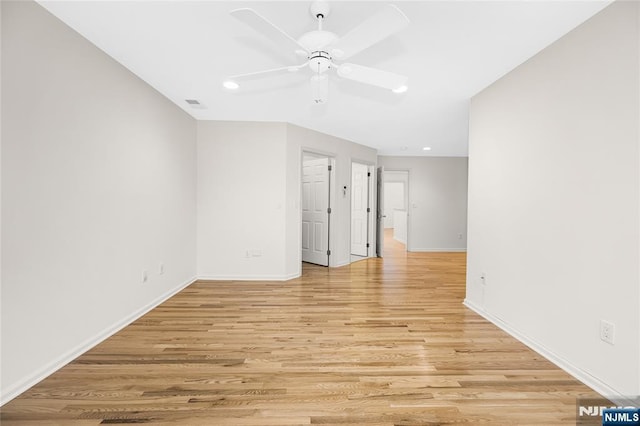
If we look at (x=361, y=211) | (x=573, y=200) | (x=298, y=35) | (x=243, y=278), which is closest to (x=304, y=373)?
(x=573, y=200)

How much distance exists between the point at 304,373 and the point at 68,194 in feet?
7.09

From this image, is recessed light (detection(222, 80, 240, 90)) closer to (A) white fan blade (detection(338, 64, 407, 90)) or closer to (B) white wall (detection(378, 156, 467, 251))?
(A) white fan blade (detection(338, 64, 407, 90))

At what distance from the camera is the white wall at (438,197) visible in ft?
24.7

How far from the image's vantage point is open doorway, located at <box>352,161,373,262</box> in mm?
6469

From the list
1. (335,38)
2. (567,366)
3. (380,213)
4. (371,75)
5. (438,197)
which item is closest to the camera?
(335,38)

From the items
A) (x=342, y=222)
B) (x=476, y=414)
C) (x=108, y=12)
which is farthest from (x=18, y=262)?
(x=342, y=222)

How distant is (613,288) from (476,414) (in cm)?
116

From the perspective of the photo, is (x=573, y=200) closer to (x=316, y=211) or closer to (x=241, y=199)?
(x=241, y=199)

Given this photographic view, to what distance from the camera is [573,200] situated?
202 centimetres

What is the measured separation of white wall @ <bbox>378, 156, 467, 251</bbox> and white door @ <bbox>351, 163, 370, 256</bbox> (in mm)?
1321

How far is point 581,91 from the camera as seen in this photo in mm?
1974

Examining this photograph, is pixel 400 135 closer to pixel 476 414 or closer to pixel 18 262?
pixel 476 414

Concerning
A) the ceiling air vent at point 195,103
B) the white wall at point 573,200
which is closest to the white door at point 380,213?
the white wall at point 573,200

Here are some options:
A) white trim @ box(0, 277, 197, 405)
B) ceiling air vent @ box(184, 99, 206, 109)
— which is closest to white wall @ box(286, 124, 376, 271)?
ceiling air vent @ box(184, 99, 206, 109)
